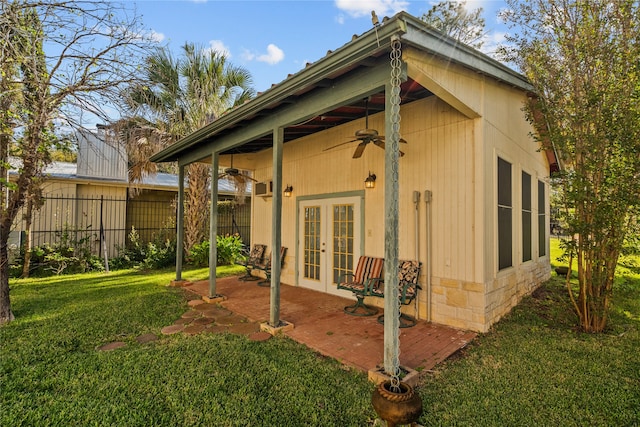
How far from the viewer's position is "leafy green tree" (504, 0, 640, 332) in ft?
12.7

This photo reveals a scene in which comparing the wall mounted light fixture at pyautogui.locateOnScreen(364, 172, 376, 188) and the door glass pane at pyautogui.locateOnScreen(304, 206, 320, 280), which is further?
the door glass pane at pyautogui.locateOnScreen(304, 206, 320, 280)

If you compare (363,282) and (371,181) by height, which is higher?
(371,181)

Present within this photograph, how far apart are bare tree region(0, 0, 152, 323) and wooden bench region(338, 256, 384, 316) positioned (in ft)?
14.5

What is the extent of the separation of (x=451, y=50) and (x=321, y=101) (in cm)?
144

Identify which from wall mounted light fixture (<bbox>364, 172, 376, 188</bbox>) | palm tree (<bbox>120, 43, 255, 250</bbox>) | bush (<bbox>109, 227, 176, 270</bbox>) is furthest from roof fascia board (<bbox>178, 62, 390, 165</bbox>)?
bush (<bbox>109, 227, 176, 270</bbox>)

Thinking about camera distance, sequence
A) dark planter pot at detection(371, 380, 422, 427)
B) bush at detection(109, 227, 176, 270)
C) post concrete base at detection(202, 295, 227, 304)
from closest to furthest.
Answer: dark planter pot at detection(371, 380, 422, 427)
post concrete base at detection(202, 295, 227, 304)
bush at detection(109, 227, 176, 270)

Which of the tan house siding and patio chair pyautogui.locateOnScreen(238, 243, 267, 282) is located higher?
the tan house siding

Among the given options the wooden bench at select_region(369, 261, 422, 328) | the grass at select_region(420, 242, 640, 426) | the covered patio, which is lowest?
the grass at select_region(420, 242, 640, 426)

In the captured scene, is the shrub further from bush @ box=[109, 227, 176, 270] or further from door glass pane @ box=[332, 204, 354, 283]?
door glass pane @ box=[332, 204, 354, 283]

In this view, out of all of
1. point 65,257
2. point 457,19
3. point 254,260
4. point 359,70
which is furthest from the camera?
point 457,19

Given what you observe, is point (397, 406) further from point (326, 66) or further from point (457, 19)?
point (457, 19)

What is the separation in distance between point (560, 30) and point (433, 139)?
2.14 meters

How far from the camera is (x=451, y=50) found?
3.17 meters

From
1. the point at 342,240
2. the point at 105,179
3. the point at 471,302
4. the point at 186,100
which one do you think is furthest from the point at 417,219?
the point at 105,179
